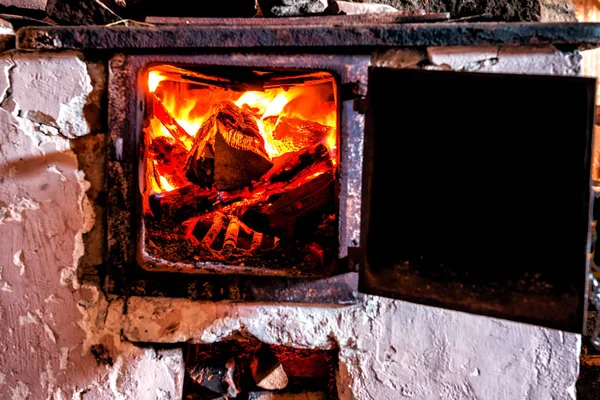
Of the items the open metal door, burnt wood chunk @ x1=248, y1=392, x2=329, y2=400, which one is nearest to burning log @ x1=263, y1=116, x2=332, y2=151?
the open metal door

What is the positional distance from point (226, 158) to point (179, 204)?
34 centimetres

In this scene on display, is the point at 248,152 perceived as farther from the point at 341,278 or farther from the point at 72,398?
the point at 72,398

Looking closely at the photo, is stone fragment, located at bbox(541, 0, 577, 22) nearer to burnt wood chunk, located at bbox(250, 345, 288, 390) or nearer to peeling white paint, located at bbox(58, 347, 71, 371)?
burnt wood chunk, located at bbox(250, 345, 288, 390)

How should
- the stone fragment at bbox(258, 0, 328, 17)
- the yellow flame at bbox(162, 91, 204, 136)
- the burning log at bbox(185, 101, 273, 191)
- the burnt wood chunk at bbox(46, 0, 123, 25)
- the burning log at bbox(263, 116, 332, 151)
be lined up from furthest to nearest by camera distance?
the yellow flame at bbox(162, 91, 204, 136) → the burning log at bbox(263, 116, 332, 151) → the burning log at bbox(185, 101, 273, 191) → the stone fragment at bbox(258, 0, 328, 17) → the burnt wood chunk at bbox(46, 0, 123, 25)

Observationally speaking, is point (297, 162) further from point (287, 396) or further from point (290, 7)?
point (287, 396)

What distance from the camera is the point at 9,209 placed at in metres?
1.63

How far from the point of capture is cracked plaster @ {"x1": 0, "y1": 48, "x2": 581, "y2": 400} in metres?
1.57

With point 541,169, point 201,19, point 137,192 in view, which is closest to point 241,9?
point 201,19

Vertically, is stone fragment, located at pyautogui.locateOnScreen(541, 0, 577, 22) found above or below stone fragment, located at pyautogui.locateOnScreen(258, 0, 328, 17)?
above

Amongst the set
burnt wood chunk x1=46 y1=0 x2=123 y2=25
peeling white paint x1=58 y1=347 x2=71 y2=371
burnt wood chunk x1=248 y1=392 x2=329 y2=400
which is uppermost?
burnt wood chunk x1=46 y1=0 x2=123 y2=25

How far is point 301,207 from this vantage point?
5.94 ft

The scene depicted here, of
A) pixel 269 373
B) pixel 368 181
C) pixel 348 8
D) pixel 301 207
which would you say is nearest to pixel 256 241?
pixel 301 207

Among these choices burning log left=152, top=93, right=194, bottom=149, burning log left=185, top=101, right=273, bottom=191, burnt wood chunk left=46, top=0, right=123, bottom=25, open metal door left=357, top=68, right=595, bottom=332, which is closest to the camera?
open metal door left=357, top=68, right=595, bottom=332

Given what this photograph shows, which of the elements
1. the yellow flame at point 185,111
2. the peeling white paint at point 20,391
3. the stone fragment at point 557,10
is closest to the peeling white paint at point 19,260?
the peeling white paint at point 20,391
